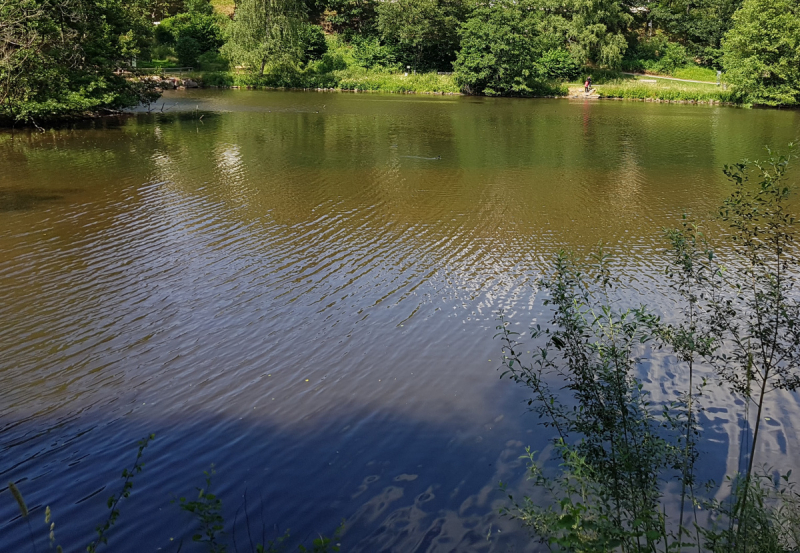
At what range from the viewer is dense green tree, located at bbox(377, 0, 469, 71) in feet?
176

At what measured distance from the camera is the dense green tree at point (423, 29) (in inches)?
2107

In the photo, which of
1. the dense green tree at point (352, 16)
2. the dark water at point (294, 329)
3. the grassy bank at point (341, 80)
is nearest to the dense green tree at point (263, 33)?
the grassy bank at point (341, 80)

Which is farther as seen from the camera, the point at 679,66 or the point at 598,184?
the point at 679,66

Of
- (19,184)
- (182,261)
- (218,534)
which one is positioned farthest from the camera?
(19,184)

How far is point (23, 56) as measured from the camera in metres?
23.7

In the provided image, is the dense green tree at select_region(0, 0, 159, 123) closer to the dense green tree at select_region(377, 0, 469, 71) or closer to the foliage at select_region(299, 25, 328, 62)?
the foliage at select_region(299, 25, 328, 62)

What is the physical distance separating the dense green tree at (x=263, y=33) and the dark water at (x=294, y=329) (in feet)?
89.6

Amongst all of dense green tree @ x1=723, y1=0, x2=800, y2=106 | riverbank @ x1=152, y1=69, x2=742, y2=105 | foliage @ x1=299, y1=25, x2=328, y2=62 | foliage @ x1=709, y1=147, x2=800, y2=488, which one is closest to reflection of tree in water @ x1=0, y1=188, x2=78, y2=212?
foliage @ x1=709, y1=147, x2=800, y2=488

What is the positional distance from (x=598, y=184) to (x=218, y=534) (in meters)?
17.3

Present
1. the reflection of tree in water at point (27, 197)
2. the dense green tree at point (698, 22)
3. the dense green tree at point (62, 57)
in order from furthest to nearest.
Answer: the dense green tree at point (698, 22) → the dense green tree at point (62, 57) → the reflection of tree in water at point (27, 197)

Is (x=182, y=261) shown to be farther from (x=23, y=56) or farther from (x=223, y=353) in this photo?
(x=23, y=56)

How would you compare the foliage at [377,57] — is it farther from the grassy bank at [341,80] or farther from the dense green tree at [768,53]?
the dense green tree at [768,53]

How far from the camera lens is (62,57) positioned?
85.0 ft

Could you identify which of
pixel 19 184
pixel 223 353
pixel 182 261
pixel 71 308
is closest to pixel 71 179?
pixel 19 184
